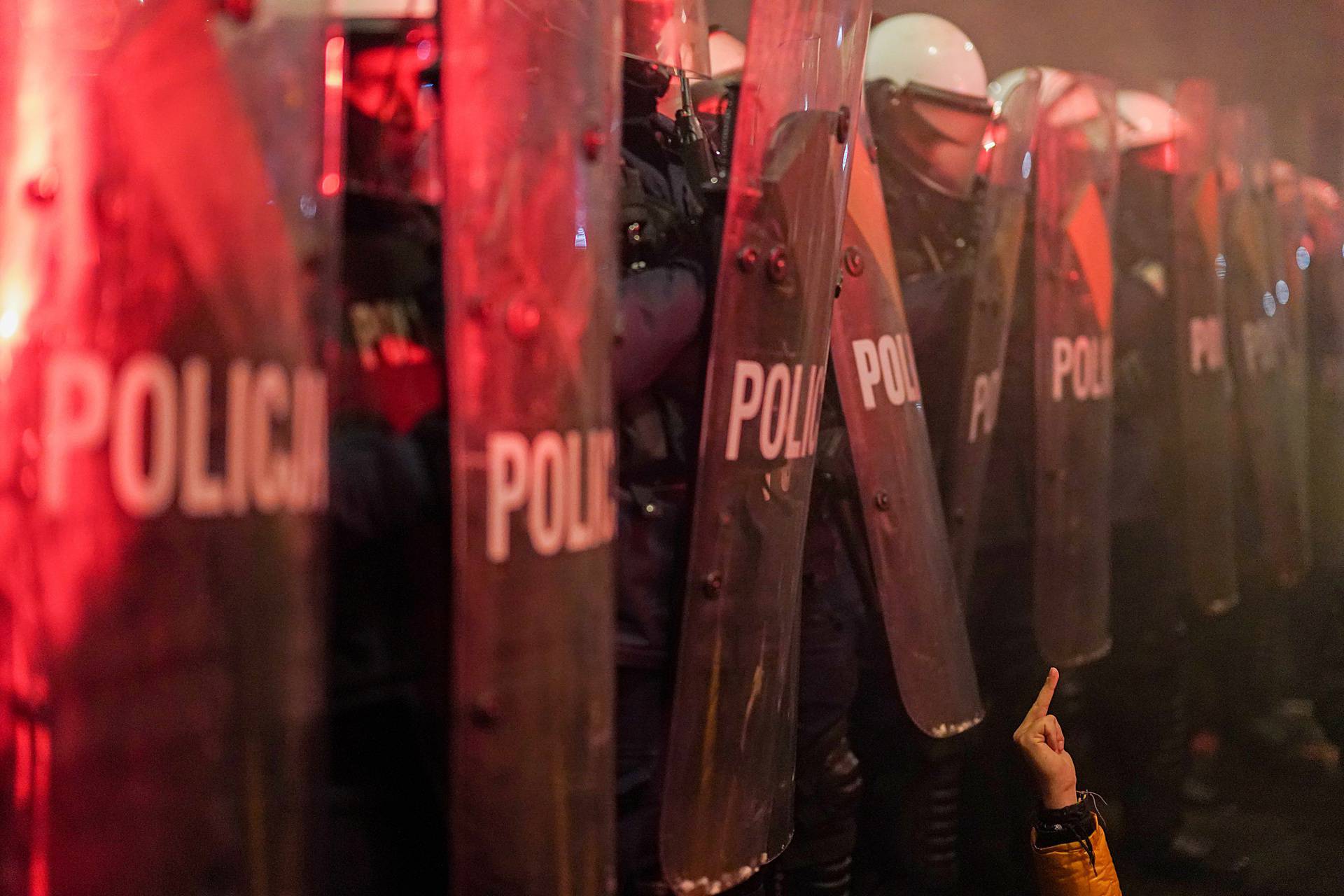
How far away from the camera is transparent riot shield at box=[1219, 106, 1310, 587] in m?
2.13

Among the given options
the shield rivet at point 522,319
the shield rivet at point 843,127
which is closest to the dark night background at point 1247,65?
the shield rivet at point 843,127

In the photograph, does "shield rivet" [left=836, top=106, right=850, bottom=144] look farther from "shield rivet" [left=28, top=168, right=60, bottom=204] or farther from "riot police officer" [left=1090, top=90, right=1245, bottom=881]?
"riot police officer" [left=1090, top=90, right=1245, bottom=881]

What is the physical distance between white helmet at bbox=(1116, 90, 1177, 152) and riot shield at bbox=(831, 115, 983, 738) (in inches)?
37.1

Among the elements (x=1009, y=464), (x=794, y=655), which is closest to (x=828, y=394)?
(x=794, y=655)

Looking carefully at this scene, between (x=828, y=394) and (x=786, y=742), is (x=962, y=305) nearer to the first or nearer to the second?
(x=828, y=394)

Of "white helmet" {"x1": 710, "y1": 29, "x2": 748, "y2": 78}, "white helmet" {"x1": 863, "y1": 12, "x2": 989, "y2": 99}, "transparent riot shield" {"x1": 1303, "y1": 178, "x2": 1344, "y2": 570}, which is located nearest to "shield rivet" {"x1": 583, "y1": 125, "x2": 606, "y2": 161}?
"white helmet" {"x1": 710, "y1": 29, "x2": 748, "y2": 78}

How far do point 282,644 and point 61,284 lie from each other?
25 cm

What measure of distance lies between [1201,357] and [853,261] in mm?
1020

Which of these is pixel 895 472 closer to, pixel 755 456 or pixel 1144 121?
pixel 755 456

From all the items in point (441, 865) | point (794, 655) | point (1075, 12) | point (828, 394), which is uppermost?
point (1075, 12)

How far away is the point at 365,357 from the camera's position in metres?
0.81

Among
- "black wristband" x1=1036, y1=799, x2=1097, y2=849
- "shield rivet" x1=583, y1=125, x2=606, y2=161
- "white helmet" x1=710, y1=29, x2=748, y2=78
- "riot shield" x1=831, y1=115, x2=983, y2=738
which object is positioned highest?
"white helmet" x1=710, y1=29, x2=748, y2=78

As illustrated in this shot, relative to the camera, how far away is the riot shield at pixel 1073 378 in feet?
5.40

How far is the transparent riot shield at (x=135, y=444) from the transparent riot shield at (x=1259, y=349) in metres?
1.95
